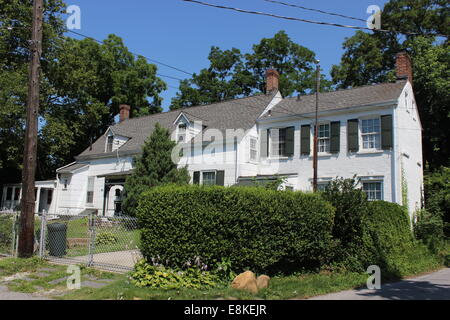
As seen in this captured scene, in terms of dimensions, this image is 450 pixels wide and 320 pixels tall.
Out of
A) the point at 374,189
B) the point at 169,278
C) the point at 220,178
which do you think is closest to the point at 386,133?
the point at 374,189

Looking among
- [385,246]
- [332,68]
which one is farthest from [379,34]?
[385,246]

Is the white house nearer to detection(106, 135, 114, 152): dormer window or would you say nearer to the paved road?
detection(106, 135, 114, 152): dormer window

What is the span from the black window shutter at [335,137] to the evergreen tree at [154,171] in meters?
7.57

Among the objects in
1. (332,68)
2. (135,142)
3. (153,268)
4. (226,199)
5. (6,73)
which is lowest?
(153,268)

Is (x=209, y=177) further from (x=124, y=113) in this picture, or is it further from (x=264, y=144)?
(x=124, y=113)

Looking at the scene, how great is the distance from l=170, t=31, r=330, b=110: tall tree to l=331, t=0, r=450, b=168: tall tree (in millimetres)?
8070

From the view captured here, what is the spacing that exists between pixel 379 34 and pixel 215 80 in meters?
18.0

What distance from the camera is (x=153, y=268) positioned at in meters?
8.66

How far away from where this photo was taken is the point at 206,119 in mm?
26906

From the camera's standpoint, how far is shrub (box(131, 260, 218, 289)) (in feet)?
27.1

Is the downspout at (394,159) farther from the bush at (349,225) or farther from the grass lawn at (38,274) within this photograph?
the grass lawn at (38,274)

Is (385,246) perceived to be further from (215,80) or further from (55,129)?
(215,80)

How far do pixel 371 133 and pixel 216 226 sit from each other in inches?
503
